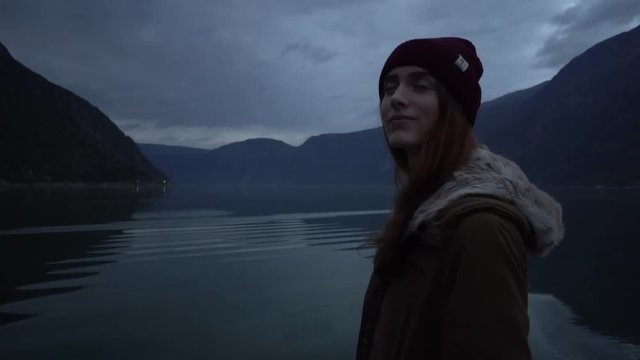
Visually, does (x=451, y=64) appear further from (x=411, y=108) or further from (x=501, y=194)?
(x=501, y=194)

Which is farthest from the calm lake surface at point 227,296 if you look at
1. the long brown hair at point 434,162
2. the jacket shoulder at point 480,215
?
the jacket shoulder at point 480,215

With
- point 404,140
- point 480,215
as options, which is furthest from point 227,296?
point 480,215

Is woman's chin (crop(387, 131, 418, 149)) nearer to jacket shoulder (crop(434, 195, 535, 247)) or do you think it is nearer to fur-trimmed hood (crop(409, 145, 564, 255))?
fur-trimmed hood (crop(409, 145, 564, 255))

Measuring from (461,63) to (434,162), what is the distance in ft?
1.78

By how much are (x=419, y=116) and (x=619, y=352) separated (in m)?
14.8

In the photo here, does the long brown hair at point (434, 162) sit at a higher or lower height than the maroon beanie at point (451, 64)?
lower

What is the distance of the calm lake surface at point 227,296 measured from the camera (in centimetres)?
1266

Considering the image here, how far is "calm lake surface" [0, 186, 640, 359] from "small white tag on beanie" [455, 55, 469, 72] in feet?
5.61

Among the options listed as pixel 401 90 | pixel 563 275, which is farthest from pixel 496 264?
pixel 563 275

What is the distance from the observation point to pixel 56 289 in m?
18.2

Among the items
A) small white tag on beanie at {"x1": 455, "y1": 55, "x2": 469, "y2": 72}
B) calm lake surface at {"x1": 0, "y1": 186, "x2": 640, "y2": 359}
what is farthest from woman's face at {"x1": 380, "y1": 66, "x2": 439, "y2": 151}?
calm lake surface at {"x1": 0, "y1": 186, "x2": 640, "y2": 359}

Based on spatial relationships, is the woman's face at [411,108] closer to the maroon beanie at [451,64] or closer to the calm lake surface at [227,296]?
the maroon beanie at [451,64]

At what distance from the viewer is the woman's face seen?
2217mm

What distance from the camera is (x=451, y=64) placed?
2.22 meters
